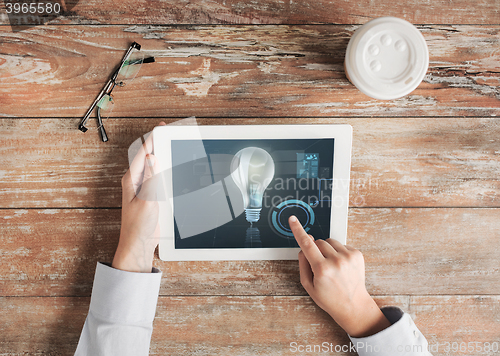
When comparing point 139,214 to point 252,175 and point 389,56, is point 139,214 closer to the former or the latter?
point 252,175

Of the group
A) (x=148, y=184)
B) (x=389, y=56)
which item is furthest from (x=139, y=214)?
(x=389, y=56)

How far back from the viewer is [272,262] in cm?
61

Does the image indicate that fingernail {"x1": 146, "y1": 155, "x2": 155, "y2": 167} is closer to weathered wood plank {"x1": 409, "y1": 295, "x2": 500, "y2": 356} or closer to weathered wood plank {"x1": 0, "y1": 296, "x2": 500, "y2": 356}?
weathered wood plank {"x1": 0, "y1": 296, "x2": 500, "y2": 356}

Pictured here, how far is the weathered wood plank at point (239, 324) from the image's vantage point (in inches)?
24.4

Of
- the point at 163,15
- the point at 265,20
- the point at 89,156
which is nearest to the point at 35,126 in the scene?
the point at 89,156

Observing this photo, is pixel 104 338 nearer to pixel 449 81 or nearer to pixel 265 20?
pixel 265 20

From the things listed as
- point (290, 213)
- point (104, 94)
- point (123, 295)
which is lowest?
point (123, 295)

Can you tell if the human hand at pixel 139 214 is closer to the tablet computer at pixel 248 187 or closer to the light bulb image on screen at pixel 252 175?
the tablet computer at pixel 248 187

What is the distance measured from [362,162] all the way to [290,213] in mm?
181

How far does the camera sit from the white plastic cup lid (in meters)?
0.50

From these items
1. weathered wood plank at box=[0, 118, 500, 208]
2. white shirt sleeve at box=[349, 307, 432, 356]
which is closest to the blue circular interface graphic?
weathered wood plank at box=[0, 118, 500, 208]

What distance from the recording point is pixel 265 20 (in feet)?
1.85

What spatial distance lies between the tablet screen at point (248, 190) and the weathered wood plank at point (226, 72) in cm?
8

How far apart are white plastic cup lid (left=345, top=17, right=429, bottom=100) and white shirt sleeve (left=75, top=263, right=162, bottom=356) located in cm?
55
